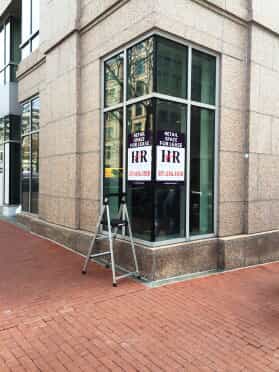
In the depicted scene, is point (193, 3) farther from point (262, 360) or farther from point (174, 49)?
point (262, 360)

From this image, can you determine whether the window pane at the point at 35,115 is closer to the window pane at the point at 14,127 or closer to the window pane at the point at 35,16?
the window pane at the point at 35,16

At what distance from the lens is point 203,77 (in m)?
6.26

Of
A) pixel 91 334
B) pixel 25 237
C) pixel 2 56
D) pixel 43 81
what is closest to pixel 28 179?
pixel 25 237

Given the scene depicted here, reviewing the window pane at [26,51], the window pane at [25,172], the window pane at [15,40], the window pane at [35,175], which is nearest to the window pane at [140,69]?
the window pane at [35,175]

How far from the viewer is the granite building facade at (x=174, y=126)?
559cm

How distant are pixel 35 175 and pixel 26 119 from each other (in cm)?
200

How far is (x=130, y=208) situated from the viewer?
6.10 meters

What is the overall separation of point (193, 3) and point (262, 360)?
5318 mm

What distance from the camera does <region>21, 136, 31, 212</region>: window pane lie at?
11.0 m

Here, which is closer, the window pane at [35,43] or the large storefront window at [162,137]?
the large storefront window at [162,137]

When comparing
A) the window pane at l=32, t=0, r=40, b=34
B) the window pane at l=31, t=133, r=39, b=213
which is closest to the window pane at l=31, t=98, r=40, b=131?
the window pane at l=31, t=133, r=39, b=213

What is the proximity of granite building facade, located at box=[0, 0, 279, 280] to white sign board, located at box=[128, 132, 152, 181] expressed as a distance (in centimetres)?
3

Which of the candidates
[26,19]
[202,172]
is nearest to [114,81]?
[202,172]

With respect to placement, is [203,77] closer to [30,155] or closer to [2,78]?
[30,155]
